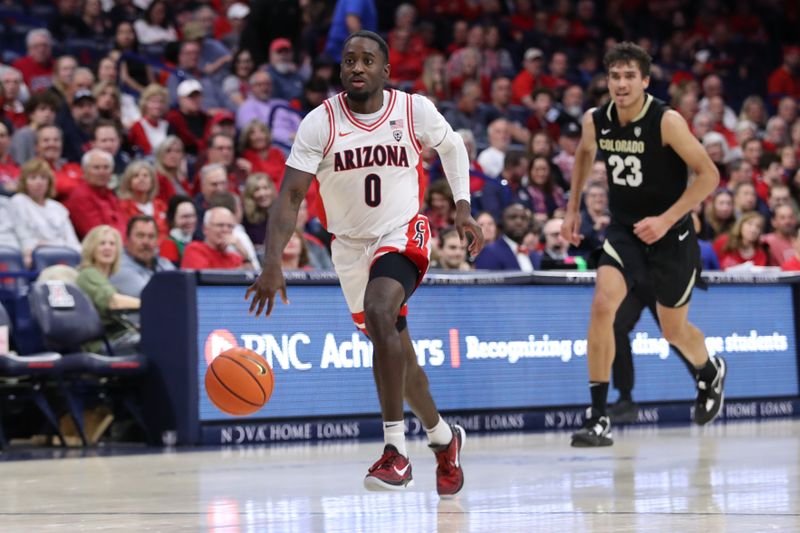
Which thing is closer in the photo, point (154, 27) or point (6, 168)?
point (6, 168)

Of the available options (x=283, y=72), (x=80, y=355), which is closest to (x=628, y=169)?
(x=80, y=355)

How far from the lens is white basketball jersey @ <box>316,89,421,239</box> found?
6840mm

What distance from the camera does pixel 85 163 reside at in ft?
42.6

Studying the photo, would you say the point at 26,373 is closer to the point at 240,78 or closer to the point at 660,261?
the point at 660,261

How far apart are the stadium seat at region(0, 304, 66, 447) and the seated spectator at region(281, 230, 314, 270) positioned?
92.3 inches

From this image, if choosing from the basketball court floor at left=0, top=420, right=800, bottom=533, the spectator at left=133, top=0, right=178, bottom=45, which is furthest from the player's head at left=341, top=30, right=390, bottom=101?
the spectator at left=133, top=0, right=178, bottom=45

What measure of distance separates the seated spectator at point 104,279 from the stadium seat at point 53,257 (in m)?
0.50

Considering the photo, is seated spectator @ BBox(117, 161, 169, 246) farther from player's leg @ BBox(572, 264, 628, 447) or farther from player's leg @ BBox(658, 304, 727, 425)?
player's leg @ BBox(658, 304, 727, 425)

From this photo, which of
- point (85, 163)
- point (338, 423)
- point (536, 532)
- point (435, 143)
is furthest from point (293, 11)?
point (536, 532)

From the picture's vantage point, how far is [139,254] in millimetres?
12023

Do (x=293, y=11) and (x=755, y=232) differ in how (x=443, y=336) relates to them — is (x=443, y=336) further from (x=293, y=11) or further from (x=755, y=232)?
(x=293, y=11)

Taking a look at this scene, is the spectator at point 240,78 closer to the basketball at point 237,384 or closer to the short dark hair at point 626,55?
the short dark hair at point 626,55

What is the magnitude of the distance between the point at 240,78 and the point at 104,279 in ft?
21.8

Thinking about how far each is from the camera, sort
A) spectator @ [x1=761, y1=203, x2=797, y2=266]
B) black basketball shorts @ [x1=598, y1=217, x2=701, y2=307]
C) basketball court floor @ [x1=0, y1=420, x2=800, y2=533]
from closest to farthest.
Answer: basketball court floor @ [x1=0, y1=420, x2=800, y2=533] → black basketball shorts @ [x1=598, y1=217, x2=701, y2=307] → spectator @ [x1=761, y1=203, x2=797, y2=266]
